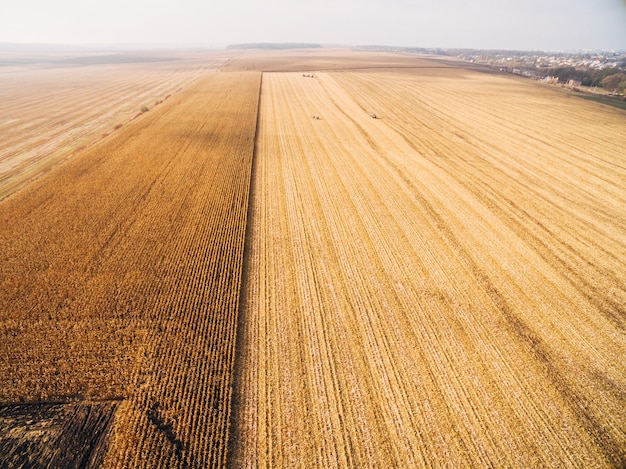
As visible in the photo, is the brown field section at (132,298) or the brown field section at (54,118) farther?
the brown field section at (54,118)

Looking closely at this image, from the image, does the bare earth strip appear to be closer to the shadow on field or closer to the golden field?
the golden field

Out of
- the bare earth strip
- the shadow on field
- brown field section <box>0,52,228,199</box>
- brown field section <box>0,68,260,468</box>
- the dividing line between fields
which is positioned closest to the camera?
the shadow on field

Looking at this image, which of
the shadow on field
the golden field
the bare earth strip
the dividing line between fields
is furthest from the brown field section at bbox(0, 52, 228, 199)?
the bare earth strip

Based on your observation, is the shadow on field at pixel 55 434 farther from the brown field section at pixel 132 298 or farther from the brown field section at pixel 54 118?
the brown field section at pixel 54 118

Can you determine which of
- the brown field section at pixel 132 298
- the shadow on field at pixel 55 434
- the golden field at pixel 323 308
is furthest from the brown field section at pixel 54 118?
the shadow on field at pixel 55 434

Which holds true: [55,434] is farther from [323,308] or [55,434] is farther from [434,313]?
[434,313]

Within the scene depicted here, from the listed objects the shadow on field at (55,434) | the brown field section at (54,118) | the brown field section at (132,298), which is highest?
the brown field section at (54,118)

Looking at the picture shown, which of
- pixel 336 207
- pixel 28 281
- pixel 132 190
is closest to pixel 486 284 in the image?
pixel 336 207
